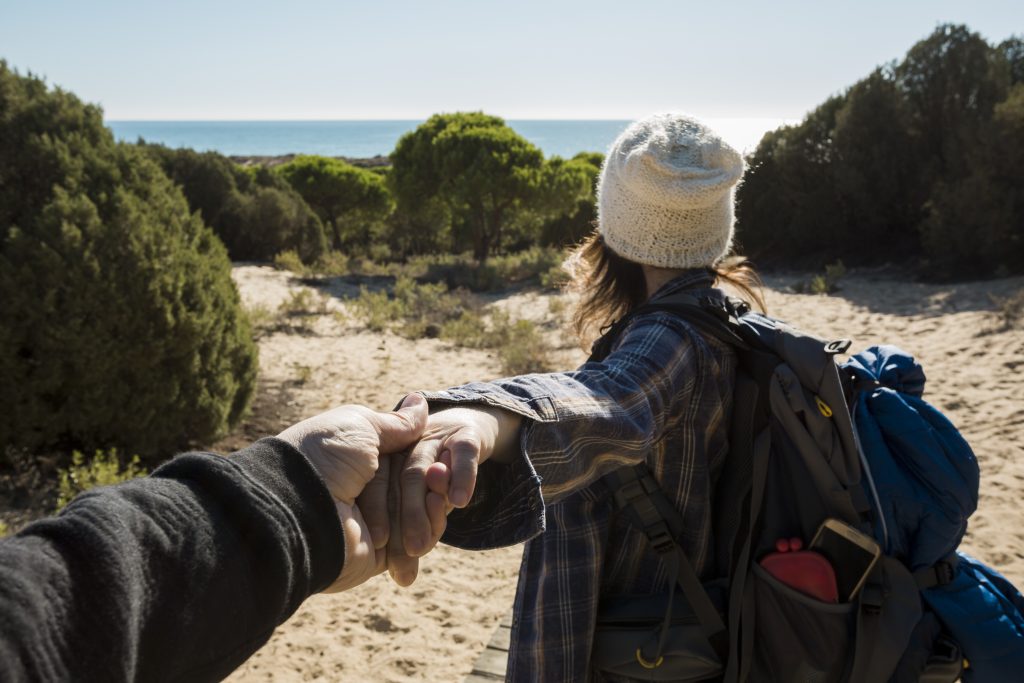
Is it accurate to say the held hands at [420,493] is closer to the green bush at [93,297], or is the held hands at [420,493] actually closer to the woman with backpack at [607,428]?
the woman with backpack at [607,428]

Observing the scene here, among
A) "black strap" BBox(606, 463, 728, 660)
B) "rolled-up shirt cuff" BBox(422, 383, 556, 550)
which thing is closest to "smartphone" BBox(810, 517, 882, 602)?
"black strap" BBox(606, 463, 728, 660)

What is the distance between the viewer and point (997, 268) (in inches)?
510

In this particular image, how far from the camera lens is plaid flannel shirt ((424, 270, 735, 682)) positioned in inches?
47.3

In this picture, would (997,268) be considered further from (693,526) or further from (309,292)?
(693,526)

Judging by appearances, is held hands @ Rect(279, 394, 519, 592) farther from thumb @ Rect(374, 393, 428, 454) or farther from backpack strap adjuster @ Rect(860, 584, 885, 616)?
backpack strap adjuster @ Rect(860, 584, 885, 616)

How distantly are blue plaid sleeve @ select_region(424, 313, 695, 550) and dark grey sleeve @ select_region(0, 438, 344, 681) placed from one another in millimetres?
339

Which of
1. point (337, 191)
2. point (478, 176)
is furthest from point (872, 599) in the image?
point (337, 191)

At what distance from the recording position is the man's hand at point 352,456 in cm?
93

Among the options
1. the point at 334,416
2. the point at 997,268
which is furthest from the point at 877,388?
the point at 997,268

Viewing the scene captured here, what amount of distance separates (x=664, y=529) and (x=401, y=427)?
67 centimetres

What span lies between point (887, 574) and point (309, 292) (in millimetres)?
10717

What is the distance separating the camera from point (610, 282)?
1.89 meters

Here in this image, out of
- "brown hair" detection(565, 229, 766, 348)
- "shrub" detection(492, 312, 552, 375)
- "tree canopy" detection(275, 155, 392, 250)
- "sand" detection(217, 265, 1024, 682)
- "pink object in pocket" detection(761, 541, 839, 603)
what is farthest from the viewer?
"tree canopy" detection(275, 155, 392, 250)

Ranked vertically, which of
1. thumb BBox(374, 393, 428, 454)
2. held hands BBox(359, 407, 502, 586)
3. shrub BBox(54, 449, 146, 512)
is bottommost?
shrub BBox(54, 449, 146, 512)
